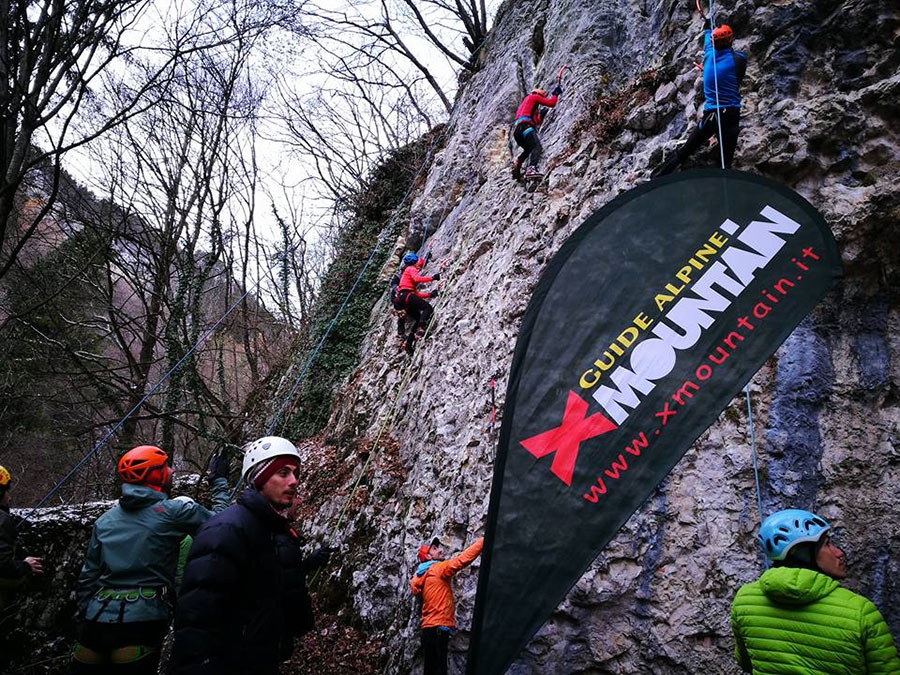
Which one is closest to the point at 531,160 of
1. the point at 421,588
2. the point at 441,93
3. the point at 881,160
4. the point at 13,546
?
the point at 881,160

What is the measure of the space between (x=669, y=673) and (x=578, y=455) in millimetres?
2123

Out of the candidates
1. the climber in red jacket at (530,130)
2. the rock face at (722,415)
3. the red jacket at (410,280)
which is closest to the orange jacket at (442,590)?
the rock face at (722,415)

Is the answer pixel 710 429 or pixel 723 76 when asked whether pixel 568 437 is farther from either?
pixel 723 76

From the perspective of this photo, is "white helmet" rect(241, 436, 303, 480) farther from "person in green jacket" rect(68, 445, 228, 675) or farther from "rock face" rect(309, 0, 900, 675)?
"rock face" rect(309, 0, 900, 675)

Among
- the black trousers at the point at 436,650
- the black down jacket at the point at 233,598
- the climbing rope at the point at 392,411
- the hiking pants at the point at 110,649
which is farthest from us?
the climbing rope at the point at 392,411

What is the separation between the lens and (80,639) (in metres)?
2.78

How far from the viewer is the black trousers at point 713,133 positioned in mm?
4438

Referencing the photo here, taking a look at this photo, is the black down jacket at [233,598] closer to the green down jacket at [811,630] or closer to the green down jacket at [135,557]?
the green down jacket at [135,557]

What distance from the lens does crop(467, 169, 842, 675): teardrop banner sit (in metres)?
2.09

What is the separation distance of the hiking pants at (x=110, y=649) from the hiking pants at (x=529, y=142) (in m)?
7.33

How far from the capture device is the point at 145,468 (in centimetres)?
300

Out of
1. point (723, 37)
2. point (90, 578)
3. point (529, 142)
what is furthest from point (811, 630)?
point (529, 142)

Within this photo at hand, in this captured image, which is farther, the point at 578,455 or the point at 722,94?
the point at 722,94

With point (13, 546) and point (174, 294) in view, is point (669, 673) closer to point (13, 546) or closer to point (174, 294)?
point (13, 546)
